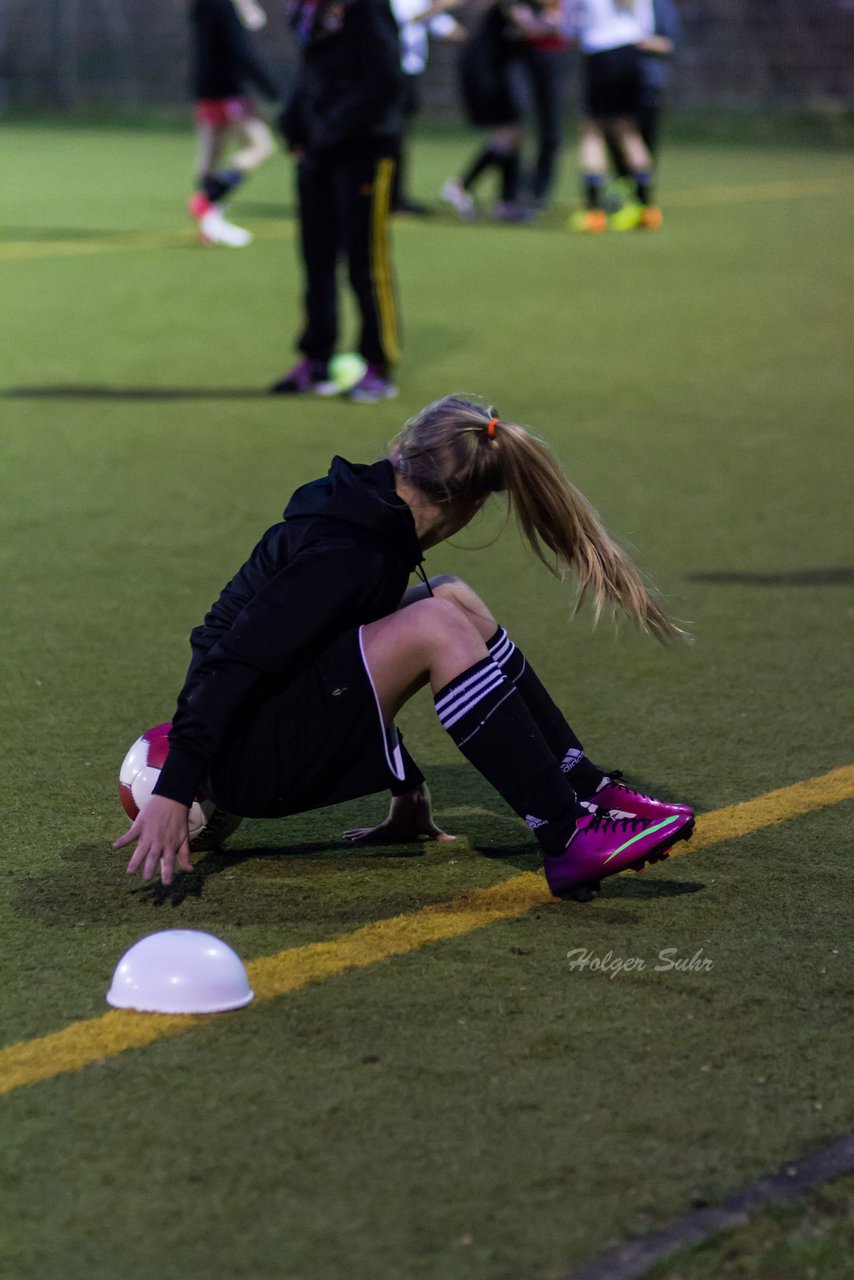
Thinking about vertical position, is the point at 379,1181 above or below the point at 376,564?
below

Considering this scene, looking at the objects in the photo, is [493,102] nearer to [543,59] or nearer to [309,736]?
[543,59]

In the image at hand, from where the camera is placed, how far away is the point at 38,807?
12.6 ft

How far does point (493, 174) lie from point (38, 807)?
1697 centimetres

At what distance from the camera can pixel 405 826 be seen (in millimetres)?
3686

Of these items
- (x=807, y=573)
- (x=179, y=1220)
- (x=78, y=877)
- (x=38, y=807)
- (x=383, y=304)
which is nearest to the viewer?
(x=179, y=1220)

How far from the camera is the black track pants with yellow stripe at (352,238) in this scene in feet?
27.1

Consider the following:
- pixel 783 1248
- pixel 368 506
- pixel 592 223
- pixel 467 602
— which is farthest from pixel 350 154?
pixel 592 223

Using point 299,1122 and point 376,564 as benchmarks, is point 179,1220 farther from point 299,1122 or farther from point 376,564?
point 376,564

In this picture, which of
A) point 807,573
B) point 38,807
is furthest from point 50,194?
point 38,807

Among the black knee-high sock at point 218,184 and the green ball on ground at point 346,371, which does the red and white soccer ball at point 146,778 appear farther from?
the black knee-high sock at point 218,184

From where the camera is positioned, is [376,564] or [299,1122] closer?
[299,1122]

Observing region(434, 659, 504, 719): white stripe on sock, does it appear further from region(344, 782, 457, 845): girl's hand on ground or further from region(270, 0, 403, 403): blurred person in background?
region(270, 0, 403, 403): blurred person in background

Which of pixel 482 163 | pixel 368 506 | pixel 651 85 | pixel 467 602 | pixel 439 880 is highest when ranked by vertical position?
pixel 651 85

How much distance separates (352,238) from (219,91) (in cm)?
603
